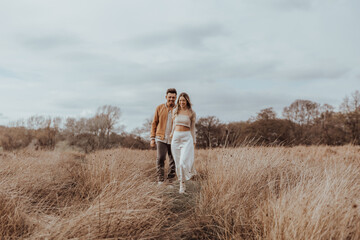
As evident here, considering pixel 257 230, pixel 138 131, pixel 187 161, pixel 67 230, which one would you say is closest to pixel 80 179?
pixel 187 161

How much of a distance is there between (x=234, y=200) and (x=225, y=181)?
0.40 meters

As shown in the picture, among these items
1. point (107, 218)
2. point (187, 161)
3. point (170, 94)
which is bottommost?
point (107, 218)

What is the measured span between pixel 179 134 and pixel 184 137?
0.38 ft

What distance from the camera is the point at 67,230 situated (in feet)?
8.51

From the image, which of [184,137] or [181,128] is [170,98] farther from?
[184,137]

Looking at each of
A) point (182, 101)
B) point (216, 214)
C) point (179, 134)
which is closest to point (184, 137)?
point (179, 134)

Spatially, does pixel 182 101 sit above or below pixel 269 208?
above

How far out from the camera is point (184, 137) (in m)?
Result: 5.24

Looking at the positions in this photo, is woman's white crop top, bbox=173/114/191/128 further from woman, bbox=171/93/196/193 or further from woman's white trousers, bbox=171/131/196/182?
woman's white trousers, bbox=171/131/196/182

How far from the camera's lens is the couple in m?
5.11

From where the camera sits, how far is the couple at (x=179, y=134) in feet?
16.8

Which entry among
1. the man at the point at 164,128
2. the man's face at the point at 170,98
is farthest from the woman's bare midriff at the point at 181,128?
the man's face at the point at 170,98

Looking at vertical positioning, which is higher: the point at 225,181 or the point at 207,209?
the point at 225,181

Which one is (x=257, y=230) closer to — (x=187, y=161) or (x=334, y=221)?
(x=334, y=221)
